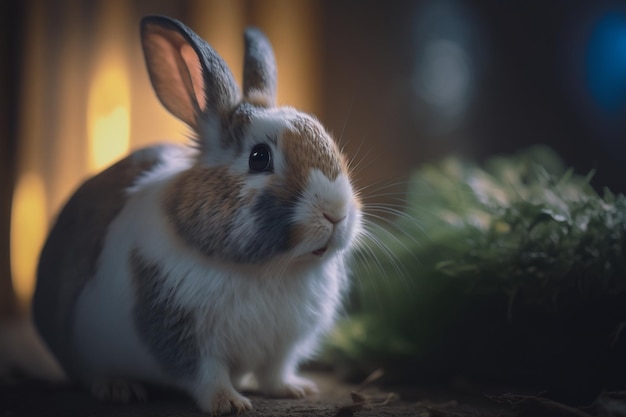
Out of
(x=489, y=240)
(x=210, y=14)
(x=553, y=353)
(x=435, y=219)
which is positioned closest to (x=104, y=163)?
(x=210, y=14)

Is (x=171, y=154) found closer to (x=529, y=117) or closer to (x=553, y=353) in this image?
(x=553, y=353)

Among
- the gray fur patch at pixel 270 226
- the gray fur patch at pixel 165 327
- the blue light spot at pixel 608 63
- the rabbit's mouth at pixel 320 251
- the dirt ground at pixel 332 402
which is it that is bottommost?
the dirt ground at pixel 332 402

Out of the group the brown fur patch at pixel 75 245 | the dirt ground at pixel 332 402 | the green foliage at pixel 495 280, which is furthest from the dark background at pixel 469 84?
the dirt ground at pixel 332 402

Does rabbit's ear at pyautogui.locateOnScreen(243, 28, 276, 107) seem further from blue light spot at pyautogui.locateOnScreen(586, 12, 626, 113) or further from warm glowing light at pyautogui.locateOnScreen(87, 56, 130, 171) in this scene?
blue light spot at pyautogui.locateOnScreen(586, 12, 626, 113)

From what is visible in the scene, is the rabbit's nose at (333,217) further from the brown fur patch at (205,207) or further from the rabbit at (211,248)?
the brown fur patch at (205,207)

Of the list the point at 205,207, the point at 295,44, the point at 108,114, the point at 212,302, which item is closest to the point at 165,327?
the point at 212,302

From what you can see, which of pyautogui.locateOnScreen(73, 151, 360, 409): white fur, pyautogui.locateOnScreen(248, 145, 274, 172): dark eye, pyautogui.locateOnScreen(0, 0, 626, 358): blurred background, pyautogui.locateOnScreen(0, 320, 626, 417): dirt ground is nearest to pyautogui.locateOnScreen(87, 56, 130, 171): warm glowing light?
pyautogui.locateOnScreen(0, 0, 626, 358): blurred background

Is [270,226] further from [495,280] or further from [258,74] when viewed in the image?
[495,280]
